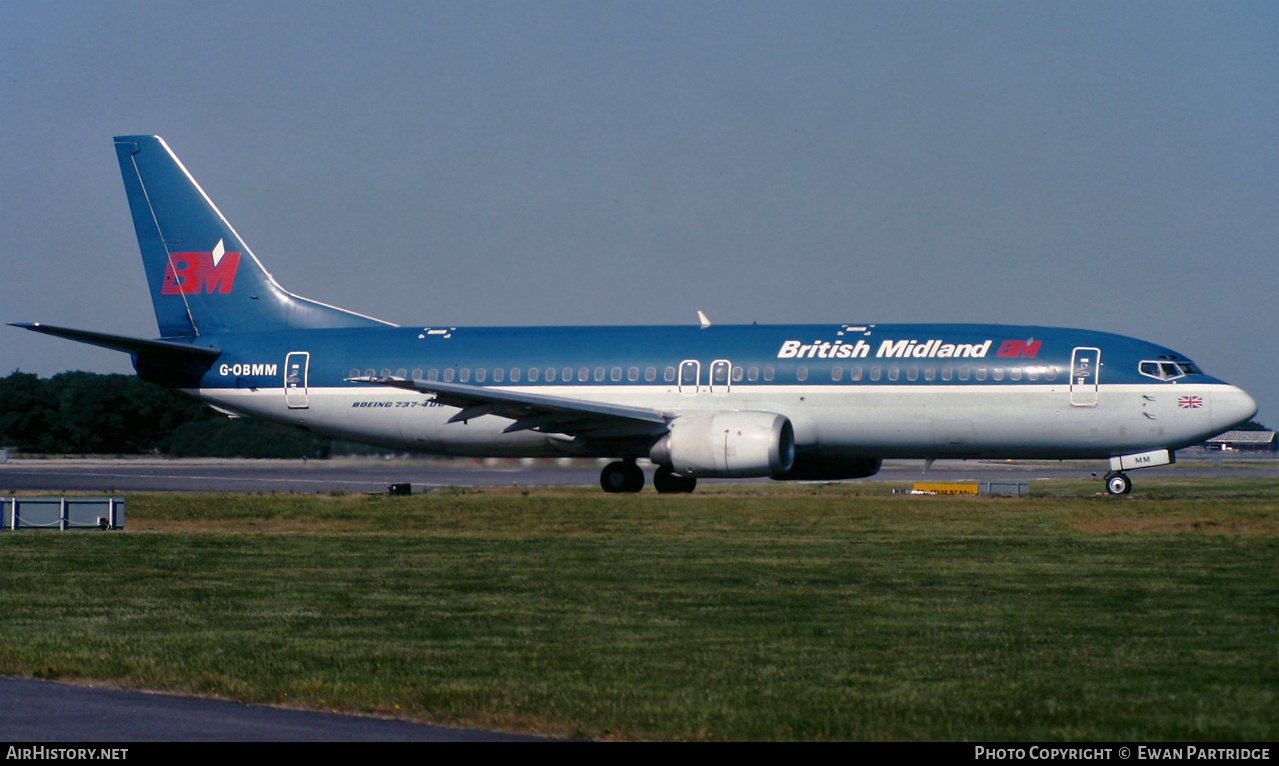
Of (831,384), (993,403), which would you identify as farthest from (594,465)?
(993,403)

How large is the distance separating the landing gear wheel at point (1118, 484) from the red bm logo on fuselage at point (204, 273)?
23.1 meters

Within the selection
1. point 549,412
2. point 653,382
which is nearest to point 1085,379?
point 653,382

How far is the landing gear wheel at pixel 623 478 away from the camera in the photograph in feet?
119

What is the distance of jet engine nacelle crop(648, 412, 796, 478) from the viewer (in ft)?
103

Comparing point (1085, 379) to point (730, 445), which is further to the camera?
point (1085, 379)

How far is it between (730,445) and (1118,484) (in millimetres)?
8997

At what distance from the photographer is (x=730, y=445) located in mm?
31688

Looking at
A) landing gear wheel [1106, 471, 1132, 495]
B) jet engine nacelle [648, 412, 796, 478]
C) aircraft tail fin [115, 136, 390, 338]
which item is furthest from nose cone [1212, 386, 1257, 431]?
aircraft tail fin [115, 136, 390, 338]

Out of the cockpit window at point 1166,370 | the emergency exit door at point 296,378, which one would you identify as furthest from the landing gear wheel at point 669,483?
the cockpit window at point 1166,370

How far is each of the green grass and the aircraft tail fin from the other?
13.2 m

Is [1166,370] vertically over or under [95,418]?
over

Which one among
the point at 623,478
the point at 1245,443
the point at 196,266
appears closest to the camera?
the point at 623,478

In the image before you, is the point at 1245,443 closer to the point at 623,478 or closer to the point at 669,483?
the point at 669,483

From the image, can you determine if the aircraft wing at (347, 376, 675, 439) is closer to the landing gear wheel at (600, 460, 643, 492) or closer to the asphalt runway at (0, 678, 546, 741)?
the landing gear wheel at (600, 460, 643, 492)
